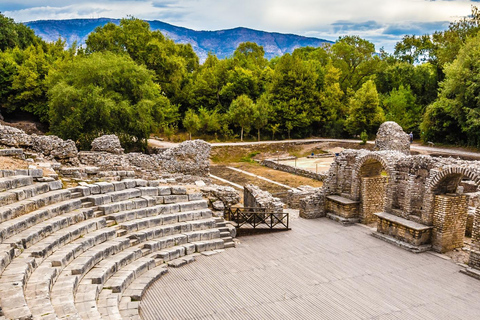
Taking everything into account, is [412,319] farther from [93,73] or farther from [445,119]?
[445,119]

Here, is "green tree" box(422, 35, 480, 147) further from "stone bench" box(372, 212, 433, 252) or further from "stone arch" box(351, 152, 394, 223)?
"stone bench" box(372, 212, 433, 252)

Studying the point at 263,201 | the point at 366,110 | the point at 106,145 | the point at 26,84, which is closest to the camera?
the point at 263,201

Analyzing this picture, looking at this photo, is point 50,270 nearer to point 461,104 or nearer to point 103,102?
point 103,102

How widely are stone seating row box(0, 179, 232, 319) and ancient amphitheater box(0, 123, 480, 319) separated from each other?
37 millimetres

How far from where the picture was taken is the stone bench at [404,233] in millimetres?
12617

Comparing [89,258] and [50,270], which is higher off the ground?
[50,270]

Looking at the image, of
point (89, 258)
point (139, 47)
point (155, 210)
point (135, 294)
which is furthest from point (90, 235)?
point (139, 47)

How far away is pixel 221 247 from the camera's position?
12.5 meters

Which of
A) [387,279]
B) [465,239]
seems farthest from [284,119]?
[387,279]

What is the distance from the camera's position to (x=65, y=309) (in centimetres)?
670

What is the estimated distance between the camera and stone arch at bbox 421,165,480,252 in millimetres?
12344

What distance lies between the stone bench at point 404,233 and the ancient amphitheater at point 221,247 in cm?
4

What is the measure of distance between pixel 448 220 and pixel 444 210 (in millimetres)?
393

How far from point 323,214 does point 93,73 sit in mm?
19751
